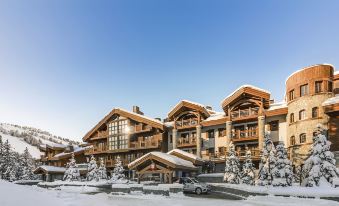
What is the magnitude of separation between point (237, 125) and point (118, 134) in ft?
69.2

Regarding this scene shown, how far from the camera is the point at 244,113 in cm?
4034

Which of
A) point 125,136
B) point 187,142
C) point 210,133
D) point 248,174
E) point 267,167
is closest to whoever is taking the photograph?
point 267,167

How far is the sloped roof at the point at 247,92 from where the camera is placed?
124 ft

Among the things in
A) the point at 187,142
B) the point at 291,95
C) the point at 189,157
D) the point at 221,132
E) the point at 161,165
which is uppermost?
the point at 291,95

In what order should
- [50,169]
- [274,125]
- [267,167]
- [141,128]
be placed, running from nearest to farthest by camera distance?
[267,167], [274,125], [141,128], [50,169]

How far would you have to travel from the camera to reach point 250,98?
1574 inches

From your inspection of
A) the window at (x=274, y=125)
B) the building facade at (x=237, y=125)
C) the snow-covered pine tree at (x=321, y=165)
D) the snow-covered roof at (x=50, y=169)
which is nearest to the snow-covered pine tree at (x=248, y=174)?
the building facade at (x=237, y=125)

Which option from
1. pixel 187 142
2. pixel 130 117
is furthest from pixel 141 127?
pixel 187 142

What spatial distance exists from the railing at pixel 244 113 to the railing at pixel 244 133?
195 centimetres

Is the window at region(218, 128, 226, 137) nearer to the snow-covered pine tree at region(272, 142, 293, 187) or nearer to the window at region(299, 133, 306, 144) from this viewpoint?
the window at region(299, 133, 306, 144)

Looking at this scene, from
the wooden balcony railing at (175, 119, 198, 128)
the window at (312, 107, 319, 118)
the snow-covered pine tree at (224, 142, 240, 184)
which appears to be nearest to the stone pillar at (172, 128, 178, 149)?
the wooden balcony railing at (175, 119, 198, 128)

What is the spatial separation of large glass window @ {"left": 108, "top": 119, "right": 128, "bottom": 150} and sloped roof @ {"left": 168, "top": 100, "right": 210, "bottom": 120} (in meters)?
9.58

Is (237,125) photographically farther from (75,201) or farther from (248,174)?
(75,201)

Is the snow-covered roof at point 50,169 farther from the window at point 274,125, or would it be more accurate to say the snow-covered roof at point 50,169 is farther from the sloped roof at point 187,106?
the window at point 274,125
